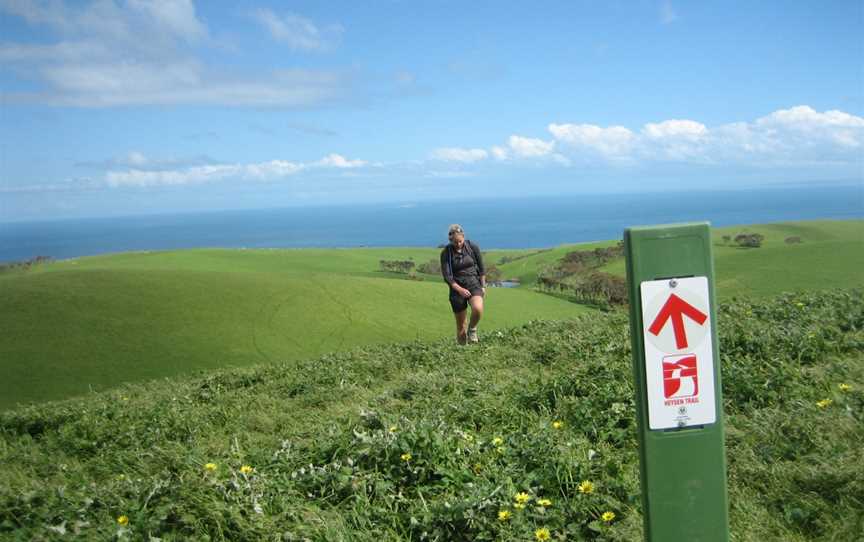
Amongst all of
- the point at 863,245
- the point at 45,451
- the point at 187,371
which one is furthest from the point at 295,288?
the point at 863,245

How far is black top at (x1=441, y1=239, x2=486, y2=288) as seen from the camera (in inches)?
460

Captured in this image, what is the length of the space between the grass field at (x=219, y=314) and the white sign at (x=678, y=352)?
41.8ft

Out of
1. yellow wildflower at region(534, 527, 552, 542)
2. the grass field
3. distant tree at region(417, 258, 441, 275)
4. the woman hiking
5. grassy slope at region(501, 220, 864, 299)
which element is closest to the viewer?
yellow wildflower at region(534, 527, 552, 542)

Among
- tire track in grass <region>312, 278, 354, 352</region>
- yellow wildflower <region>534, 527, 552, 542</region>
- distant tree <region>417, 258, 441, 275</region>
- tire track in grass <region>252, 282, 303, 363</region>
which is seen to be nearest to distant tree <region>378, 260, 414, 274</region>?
distant tree <region>417, 258, 441, 275</region>

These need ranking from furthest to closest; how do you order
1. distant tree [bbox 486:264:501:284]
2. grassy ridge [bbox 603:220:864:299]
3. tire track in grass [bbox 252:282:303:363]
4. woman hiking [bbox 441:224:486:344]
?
distant tree [bbox 486:264:501:284]
grassy ridge [bbox 603:220:864:299]
tire track in grass [bbox 252:282:303:363]
woman hiking [bbox 441:224:486:344]

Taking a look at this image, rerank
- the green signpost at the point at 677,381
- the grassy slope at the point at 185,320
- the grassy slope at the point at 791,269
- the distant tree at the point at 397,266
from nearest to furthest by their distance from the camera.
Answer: the green signpost at the point at 677,381 → the grassy slope at the point at 185,320 → the grassy slope at the point at 791,269 → the distant tree at the point at 397,266

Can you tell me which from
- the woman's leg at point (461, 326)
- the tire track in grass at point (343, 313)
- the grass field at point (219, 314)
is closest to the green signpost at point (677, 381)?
the woman's leg at point (461, 326)

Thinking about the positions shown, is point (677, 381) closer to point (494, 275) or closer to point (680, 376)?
point (680, 376)

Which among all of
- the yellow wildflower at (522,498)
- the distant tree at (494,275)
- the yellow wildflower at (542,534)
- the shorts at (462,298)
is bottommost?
the distant tree at (494,275)

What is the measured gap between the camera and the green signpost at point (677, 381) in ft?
7.89

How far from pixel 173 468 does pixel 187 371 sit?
1074 centimetres

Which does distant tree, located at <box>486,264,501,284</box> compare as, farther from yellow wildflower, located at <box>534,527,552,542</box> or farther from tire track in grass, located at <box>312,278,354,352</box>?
yellow wildflower, located at <box>534,527,552,542</box>

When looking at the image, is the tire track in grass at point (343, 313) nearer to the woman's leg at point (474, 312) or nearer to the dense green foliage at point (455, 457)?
the woman's leg at point (474, 312)

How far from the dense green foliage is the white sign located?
1766mm
